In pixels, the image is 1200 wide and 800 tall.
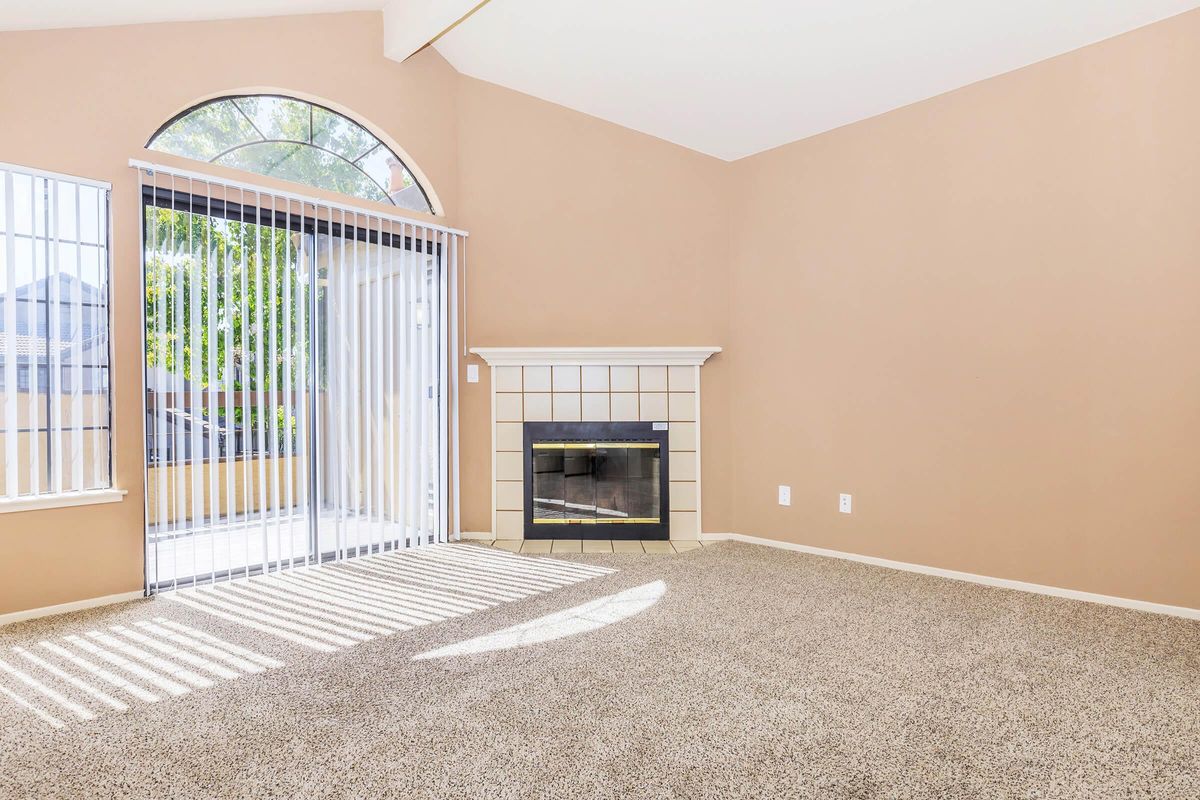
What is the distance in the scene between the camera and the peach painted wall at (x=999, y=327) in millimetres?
2631

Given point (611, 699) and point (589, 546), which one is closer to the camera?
point (611, 699)

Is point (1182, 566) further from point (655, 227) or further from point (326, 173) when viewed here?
point (326, 173)

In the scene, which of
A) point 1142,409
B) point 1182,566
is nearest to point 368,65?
point 1142,409

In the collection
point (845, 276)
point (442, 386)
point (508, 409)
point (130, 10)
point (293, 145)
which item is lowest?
point (508, 409)

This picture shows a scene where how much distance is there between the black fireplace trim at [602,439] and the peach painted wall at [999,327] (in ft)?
1.85

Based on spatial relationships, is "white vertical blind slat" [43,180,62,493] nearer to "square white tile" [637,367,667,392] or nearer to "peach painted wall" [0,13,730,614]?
"peach painted wall" [0,13,730,614]

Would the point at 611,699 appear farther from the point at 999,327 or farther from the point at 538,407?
the point at 999,327

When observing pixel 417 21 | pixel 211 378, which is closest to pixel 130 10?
pixel 417 21

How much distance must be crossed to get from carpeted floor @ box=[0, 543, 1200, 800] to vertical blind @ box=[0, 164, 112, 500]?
645 mm

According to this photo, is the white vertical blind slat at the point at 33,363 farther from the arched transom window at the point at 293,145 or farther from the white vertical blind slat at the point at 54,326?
the arched transom window at the point at 293,145

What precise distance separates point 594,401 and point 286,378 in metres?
1.73

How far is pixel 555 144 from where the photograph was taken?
3.85m

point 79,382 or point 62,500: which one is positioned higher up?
point 79,382

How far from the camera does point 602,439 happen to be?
387cm
